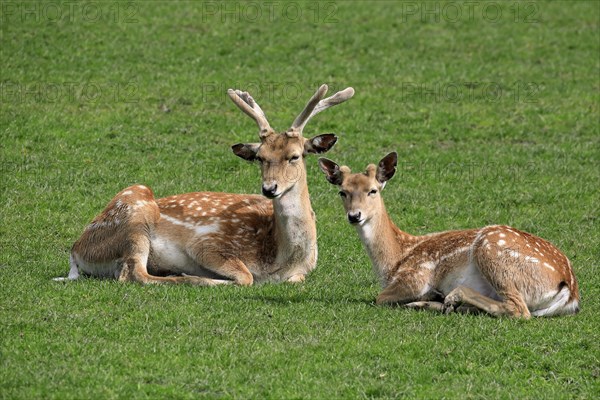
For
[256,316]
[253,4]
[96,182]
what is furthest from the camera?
[253,4]

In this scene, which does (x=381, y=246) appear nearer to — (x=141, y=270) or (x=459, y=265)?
(x=459, y=265)

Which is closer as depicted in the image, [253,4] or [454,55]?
[454,55]

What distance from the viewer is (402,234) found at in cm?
991

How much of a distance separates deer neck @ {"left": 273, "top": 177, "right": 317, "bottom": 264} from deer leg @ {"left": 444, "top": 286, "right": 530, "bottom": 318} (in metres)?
1.88

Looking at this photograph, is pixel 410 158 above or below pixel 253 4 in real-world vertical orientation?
below

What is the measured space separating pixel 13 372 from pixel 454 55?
14063 mm

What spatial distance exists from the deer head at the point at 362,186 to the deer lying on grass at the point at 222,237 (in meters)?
0.71

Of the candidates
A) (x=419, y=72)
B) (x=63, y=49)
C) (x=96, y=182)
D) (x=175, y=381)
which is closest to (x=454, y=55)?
(x=419, y=72)

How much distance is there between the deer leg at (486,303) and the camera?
28.8ft

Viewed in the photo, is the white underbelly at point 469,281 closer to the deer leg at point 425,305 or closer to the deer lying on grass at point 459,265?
the deer lying on grass at point 459,265

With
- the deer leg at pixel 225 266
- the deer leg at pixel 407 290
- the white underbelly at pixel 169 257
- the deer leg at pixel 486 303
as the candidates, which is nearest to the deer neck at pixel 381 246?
the deer leg at pixel 407 290

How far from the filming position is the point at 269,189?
9.92 meters

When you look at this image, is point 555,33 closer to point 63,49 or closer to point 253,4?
point 253,4

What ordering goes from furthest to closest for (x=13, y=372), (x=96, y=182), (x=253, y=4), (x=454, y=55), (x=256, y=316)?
Result: (x=253, y=4), (x=454, y=55), (x=96, y=182), (x=256, y=316), (x=13, y=372)
